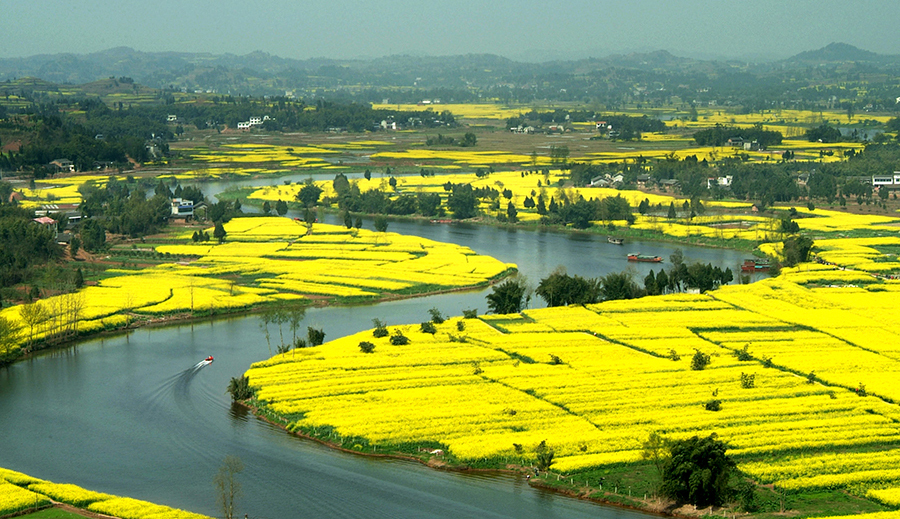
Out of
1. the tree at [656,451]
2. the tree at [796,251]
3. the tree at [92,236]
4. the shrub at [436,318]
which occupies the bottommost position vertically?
the tree at [656,451]

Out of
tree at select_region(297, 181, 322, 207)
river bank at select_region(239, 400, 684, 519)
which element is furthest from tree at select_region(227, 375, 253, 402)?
tree at select_region(297, 181, 322, 207)

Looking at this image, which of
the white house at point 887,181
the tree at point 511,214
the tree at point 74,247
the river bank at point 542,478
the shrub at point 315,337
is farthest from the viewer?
the white house at point 887,181

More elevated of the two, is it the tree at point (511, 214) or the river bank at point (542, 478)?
the tree at point (511, 214)

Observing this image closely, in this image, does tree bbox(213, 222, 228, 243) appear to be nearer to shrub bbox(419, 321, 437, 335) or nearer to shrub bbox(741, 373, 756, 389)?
shrub bbox(419, 321, 437, 335)

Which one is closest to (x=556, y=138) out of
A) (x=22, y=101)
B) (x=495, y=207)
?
(x=495, y=207)

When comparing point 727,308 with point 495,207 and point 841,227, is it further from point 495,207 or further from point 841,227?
point 495,207

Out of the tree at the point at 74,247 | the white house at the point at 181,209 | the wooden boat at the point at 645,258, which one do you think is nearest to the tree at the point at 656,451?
the wooden boat at the point at 645,258

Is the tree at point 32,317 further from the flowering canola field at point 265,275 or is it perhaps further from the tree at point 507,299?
the tree at point 507,299
